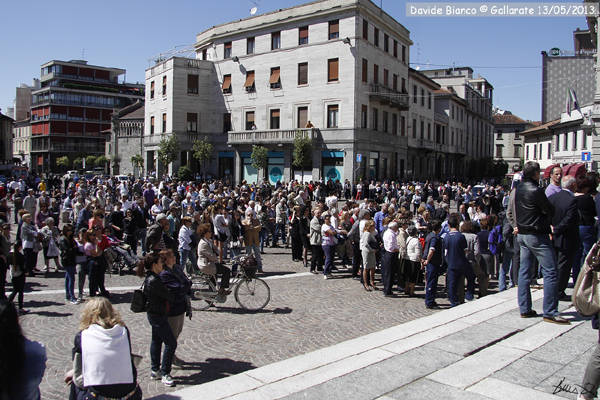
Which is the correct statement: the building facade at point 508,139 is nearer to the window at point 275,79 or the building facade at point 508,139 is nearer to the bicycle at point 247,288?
the window at point 275,79

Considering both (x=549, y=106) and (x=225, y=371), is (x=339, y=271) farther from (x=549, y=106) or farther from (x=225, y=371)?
(x=549, y=106)

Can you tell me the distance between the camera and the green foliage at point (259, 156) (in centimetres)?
3981

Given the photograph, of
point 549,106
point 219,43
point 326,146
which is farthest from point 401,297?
point 549,106

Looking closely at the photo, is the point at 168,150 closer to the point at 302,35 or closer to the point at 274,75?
the point at 274,75

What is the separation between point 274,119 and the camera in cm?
4184

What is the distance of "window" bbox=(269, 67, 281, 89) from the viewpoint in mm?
40969

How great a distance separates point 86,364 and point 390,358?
3.21 m

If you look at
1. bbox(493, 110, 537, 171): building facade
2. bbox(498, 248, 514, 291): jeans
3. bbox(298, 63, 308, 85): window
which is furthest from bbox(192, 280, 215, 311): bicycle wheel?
bbox(493, 110, 537, 171): building facade

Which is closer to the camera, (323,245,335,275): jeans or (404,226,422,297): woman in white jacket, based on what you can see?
(404,226,422,297): woman in white jacket

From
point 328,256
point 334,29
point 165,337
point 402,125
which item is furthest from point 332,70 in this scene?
point 165,337

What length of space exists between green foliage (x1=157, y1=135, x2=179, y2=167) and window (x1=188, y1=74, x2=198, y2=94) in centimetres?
489

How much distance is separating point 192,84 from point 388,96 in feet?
59.8

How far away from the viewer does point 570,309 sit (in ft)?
22.6

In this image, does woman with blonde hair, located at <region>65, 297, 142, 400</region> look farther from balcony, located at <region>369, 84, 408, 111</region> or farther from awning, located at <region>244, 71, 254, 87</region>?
awning, located at <region>244, 71, 254, 87</region>
